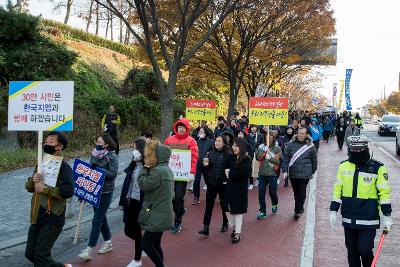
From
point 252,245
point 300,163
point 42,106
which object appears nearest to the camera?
point 42,106

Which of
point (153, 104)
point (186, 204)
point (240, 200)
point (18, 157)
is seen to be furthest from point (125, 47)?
point (240, 200)

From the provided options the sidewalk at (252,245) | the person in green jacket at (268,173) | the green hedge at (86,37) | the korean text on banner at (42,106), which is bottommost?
the sidewalk at (252,245)

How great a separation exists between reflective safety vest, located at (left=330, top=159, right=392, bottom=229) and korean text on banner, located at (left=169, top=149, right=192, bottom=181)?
12.0ft

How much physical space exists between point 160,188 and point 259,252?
7.82ft

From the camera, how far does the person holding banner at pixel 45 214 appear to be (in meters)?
5.42

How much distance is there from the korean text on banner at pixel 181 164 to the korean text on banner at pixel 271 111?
4.19 m

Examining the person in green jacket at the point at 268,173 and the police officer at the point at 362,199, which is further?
the person in green jacket at the point at 268,173

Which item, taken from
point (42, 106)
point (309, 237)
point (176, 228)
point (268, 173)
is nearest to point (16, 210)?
point (176, 228)

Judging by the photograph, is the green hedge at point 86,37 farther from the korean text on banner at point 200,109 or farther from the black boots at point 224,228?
the black boots at point 224,228

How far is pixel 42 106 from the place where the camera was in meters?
6.14

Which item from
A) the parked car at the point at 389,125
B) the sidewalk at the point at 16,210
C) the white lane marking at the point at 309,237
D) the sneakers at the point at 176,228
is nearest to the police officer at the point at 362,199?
the white lane marking at the point at 309,237

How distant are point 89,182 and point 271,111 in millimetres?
6588

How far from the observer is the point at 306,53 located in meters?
29.3

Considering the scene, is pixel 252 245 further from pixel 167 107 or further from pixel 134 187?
pixel 167 107
